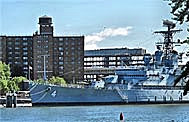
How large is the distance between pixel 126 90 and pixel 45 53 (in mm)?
70008

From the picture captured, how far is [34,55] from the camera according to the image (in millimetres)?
174500

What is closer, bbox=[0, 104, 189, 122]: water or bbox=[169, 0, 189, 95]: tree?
bbox=[169, 0, 189, 95]: tree

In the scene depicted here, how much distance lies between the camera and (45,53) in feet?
573

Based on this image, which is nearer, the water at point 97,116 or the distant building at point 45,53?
the water at point 97,116

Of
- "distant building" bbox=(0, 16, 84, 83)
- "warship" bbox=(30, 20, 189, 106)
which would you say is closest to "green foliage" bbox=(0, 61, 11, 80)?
"warship" bbox=(30, 20, 189, 106)

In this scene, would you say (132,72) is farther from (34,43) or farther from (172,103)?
(34,43)

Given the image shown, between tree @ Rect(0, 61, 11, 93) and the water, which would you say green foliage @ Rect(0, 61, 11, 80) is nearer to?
tree @ Rect(0, 61, 11, 93)

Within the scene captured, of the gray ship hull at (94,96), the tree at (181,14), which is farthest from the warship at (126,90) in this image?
the tree at (181,14)

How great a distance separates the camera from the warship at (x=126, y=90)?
108 metres

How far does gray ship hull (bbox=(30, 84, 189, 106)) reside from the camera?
107812 millimetres

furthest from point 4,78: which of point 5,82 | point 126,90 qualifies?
point 126,90

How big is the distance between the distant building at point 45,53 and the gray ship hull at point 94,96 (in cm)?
5855

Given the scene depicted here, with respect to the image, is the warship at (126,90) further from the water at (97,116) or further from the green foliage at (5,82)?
the water at (97,116)

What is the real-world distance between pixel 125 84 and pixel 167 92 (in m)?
8.03
